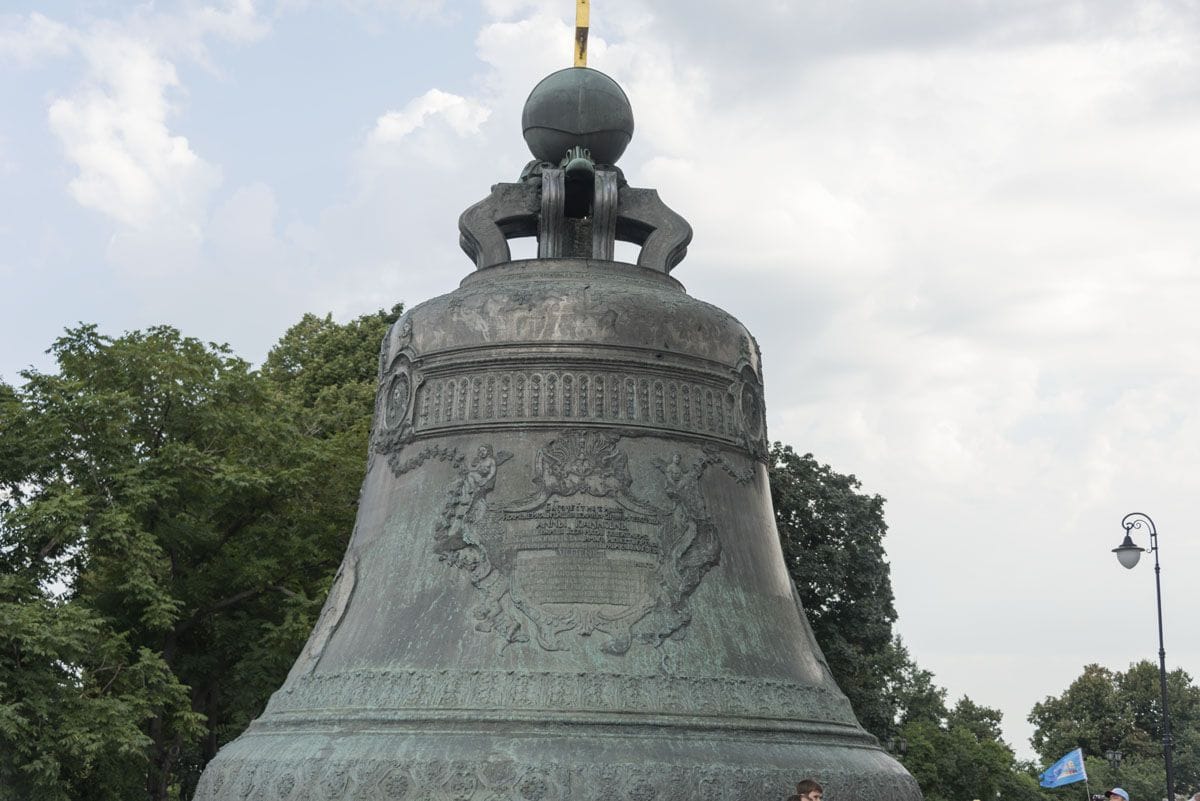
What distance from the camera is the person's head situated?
17.9ft

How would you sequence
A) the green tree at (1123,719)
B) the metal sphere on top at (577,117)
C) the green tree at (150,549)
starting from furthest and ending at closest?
the green tree at (1123,719), the green tree at (150,549), the metal sphere on top at (577,117)

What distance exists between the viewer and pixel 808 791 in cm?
550

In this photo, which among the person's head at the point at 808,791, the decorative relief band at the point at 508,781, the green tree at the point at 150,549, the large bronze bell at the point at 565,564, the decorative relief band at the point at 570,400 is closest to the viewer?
the person's head at the point at 808,791

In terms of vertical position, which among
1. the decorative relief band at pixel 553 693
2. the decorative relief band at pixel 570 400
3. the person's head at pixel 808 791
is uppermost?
the decorative relief band at pixel 570 400

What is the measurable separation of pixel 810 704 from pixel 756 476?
4.58 feet

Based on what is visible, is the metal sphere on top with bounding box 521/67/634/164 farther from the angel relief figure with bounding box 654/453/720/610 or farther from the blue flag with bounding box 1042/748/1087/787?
the blue flag with bounding box 1042/748/1087/787

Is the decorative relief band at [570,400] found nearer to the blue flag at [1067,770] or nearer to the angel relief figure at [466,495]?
the angel relief figure at [466,495]

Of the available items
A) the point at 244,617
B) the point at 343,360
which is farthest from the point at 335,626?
the point at 343,360

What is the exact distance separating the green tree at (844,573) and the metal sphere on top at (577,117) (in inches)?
697

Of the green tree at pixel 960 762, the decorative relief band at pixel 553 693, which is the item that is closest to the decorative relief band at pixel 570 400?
the decorative relief band at pixel 553 693

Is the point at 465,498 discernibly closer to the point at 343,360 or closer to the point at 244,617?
the point at 244,617

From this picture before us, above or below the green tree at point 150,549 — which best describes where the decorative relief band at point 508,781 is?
below

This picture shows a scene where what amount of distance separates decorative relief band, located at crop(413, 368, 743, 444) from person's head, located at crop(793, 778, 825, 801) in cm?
208

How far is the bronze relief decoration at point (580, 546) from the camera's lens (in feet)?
20.9
